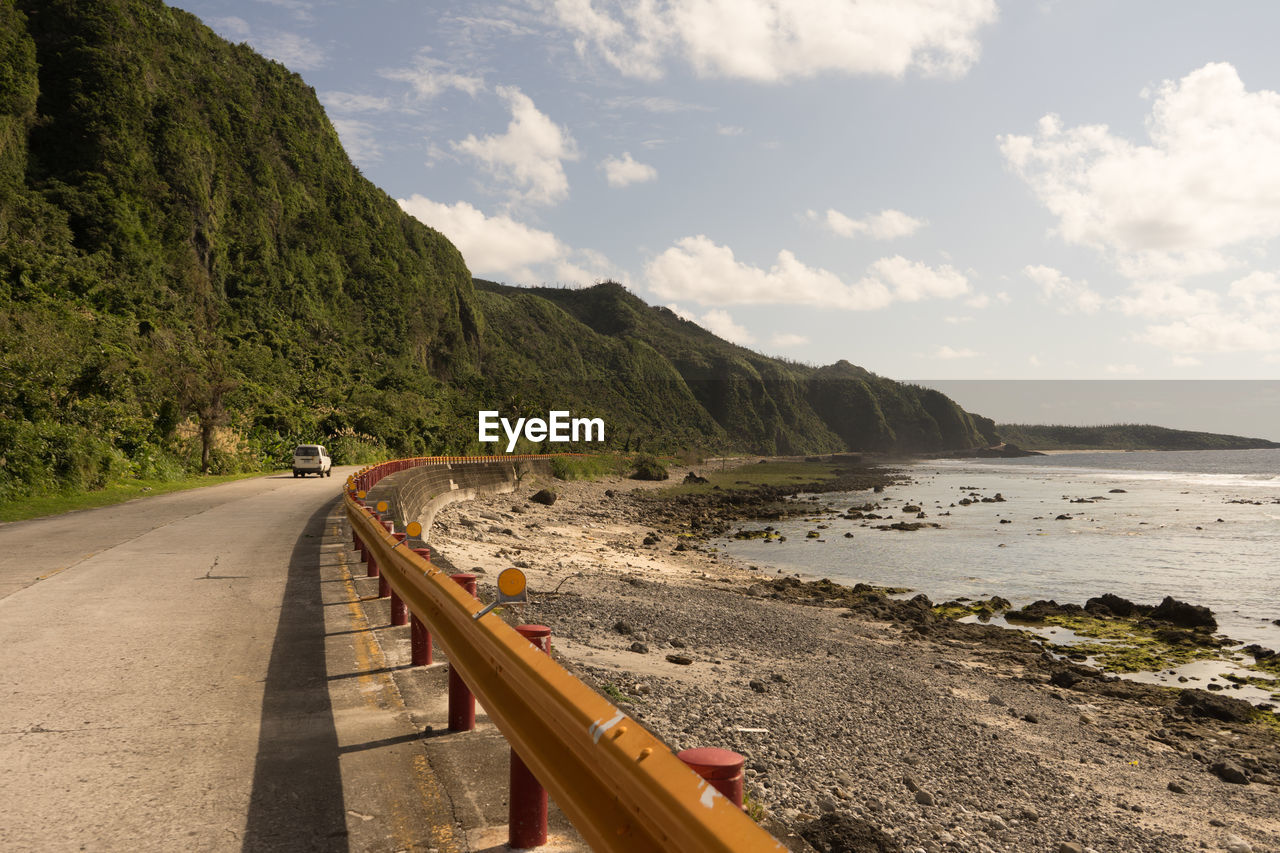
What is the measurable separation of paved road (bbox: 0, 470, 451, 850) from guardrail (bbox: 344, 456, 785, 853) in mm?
714

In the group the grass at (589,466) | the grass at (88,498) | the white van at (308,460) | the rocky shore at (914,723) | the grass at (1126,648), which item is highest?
the white van at (308,460)

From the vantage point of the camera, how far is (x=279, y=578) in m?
10.7

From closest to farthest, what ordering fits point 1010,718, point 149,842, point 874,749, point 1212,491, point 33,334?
point 149,842 < point 874,749 < point 1010,718 < point 33,334 < point 1212,491

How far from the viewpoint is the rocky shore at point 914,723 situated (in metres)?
7.47

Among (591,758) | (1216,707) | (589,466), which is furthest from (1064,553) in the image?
(589,466)

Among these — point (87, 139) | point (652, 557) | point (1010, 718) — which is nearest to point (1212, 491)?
point (652, 557)

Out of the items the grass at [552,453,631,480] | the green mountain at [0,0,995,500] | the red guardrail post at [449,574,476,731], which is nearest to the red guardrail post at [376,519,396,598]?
the red guardrail post at [449,574,476,731]

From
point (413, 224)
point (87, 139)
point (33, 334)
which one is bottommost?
point (33, 334)

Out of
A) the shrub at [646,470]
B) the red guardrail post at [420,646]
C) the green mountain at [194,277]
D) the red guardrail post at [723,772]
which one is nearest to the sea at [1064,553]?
the red guardrail post at [420,646]

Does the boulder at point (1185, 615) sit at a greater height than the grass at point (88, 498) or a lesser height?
lesser

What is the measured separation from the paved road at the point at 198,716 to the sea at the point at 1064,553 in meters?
15.6

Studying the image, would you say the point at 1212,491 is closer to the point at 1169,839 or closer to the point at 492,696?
the point at 1169,839

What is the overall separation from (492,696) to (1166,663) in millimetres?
17431

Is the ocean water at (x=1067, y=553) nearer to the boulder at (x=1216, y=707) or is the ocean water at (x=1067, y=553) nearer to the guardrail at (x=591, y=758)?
the boulder at (x=1216, y=707)
